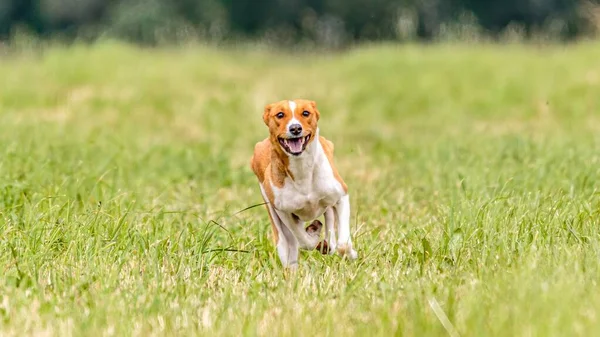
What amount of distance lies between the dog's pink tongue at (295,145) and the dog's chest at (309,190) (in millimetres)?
210

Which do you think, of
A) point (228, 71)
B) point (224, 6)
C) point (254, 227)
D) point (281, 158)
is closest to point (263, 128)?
point (228, 71)

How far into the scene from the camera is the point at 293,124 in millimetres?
5066

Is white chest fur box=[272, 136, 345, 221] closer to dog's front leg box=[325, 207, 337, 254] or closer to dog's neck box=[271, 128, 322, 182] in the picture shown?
dog's neck box=[271, 128, 322, 182]

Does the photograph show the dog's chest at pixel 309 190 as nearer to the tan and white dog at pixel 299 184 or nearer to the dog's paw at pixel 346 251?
the tan and white dog at pixel 299 184

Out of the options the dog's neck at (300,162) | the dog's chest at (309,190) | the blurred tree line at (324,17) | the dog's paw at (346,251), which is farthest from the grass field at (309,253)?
the blurred tree line at (324,17)

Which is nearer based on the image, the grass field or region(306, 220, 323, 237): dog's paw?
the grass field

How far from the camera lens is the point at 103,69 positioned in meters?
17.9

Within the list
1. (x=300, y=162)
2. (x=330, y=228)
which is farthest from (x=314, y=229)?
(x=300, y=162)

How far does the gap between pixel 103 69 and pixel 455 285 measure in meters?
14.3

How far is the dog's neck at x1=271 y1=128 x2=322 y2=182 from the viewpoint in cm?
530

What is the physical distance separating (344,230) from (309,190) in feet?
1.09

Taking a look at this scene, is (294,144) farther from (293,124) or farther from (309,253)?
(309,253)

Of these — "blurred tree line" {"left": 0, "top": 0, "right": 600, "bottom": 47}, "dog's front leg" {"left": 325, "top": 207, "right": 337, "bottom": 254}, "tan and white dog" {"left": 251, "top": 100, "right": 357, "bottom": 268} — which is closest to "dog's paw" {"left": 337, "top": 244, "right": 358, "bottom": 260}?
"tan and white dog" {"left": 251, "top": 100, "right": 357, "bottom": 268}

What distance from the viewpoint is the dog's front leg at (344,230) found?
5387mm
